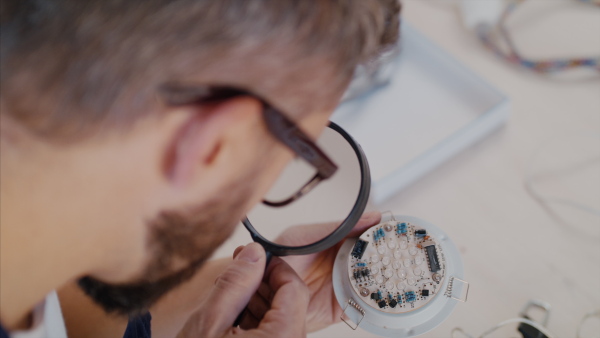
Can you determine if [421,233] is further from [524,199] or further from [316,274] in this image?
[524,199]

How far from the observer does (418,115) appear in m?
1.06

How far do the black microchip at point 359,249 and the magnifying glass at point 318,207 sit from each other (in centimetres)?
5

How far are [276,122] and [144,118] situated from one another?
0.13 meters

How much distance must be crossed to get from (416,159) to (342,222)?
12.2 inches

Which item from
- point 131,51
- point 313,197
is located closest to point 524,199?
point 313,197

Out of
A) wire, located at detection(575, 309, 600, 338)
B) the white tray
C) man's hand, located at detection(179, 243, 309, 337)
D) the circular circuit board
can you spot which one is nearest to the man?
man's hand, located at detection(179, 243, 309, 337)

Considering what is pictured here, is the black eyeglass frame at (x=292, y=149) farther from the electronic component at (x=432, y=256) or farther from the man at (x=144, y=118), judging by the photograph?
the electronic component at (x=432, y=256)

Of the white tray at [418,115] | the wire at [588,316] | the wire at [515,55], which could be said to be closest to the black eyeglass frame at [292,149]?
the white tray at [418,115]

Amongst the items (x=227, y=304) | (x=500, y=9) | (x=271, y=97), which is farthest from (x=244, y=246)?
(x=500, y=9)

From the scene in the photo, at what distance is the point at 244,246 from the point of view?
0.75 metres

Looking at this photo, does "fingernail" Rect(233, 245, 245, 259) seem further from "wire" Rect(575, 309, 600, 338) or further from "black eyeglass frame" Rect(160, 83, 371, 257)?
"wire" Rect(575, 309, 600, 338)

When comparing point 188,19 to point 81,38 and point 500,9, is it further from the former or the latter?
point 500,9

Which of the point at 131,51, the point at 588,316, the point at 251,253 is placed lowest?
the point at 588,316

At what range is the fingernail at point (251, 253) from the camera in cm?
72
